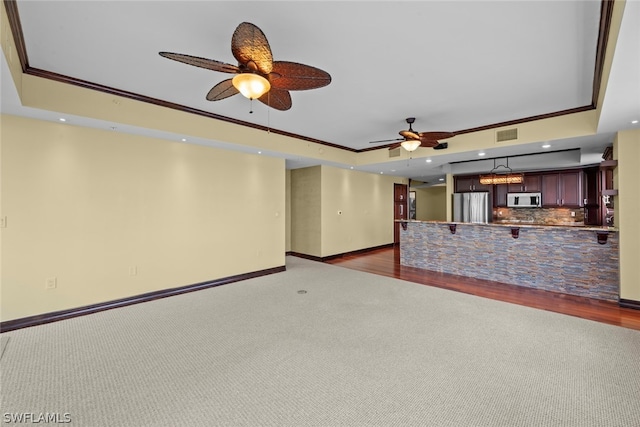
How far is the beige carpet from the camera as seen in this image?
191 centimetres

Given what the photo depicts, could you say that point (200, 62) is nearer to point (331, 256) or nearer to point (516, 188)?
point (331, 256)

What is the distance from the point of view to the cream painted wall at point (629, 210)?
3.86 metres

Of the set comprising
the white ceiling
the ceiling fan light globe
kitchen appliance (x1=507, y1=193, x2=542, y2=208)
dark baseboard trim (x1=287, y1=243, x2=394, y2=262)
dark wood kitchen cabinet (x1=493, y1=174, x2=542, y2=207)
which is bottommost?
dark baseboard trim (x1=287, y1=243, x2=394, y2=262)

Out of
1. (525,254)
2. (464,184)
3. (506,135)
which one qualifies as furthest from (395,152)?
(525,254)

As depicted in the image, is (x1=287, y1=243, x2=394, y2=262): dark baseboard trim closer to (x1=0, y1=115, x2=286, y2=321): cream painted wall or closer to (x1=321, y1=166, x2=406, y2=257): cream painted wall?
(x1=321, y1=166, x2=406, y2=257): cream painted wall

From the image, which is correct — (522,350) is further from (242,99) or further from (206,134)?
(206,134)

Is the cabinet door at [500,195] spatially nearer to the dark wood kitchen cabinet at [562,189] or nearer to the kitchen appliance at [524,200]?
the kitchen appliance at [524,200]

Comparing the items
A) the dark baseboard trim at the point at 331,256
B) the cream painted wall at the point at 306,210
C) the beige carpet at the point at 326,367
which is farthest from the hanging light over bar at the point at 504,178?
the cream painted wall at the point at 306,210

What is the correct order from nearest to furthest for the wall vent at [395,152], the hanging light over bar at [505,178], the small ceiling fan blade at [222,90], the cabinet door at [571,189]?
the small ceiling fan blade at [222,90], the hanging light over bar at [505,178], the wall vent at [395,152], the cabinet door at [571,189]

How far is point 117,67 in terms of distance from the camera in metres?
2.91

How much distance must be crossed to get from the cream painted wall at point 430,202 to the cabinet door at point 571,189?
5.42 meters

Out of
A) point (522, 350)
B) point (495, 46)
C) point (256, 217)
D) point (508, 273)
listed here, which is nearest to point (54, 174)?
point (256, 217)

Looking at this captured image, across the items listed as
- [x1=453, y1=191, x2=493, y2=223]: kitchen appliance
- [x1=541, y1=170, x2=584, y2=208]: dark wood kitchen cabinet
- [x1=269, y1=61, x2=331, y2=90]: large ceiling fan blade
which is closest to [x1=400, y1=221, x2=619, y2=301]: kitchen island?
[x1=453, y1=191, x2=493, y2=223]: kitchen appliance

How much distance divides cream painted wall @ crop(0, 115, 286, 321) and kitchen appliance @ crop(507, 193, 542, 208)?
21.3ft
